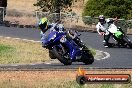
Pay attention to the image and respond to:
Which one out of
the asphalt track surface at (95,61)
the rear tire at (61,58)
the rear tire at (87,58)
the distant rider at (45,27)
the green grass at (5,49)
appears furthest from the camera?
the green grass at (5,49)

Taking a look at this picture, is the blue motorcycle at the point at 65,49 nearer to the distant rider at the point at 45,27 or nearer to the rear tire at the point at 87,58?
the rear tire at the point at 87,58

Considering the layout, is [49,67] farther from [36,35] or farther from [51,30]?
[36,35]

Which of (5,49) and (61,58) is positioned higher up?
(61,58)

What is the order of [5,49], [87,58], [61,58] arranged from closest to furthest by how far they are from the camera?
[61,58], [87,58], [5,49]

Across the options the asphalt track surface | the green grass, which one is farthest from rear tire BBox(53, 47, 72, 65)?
the green grass

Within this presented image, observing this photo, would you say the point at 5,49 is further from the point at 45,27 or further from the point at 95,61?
the point at 45,27

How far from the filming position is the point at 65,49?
1916 centimetres

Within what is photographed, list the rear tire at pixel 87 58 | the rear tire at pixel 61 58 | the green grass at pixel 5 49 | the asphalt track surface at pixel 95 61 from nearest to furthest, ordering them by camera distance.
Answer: the rear tire at pixel 61 58, the asphalt track surface at pixel 95 61, the rear tire at pixel 87 58, the green grass at pixel 5 49

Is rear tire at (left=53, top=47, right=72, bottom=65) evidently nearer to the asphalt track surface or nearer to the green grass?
the asphalt track surface

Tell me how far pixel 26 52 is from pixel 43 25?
5.63m

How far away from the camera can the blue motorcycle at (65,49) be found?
18.5 meters

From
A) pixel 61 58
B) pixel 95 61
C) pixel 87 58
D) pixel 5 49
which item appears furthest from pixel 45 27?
pixel 5 49

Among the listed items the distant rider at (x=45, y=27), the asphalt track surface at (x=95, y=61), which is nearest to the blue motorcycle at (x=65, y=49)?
the distant rider at (x=45, y=27)

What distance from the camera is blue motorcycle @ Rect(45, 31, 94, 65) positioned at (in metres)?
18.5
